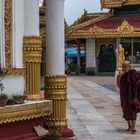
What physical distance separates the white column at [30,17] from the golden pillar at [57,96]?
112 centimetres

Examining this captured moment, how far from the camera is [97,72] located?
43.1m

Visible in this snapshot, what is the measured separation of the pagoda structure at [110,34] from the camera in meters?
40.7

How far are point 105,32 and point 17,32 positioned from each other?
109 feet

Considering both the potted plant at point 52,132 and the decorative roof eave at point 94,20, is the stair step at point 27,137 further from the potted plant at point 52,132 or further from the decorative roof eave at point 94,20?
the decorative roof eave at point 94,20

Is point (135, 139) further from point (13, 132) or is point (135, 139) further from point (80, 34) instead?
point (80, 34)

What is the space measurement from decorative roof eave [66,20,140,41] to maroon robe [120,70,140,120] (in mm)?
29833

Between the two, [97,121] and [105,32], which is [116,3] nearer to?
[105,32]

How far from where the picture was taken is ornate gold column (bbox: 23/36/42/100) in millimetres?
7848

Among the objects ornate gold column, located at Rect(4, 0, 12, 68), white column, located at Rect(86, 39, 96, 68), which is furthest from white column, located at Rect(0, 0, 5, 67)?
white column, located at Rect(86, 39, 96, 68)

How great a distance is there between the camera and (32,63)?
25.9 feet

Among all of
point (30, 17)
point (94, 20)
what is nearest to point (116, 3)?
point (94, 20)

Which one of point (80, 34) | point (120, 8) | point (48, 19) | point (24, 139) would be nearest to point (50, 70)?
point (48, 19)

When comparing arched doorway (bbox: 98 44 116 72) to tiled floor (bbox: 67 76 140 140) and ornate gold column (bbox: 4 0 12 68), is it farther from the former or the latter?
ornate gold column (bbox: 4 0 12 68)

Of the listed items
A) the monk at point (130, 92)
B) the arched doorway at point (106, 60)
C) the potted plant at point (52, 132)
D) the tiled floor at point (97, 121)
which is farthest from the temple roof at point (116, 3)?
the potted plant at point (52, 132)
